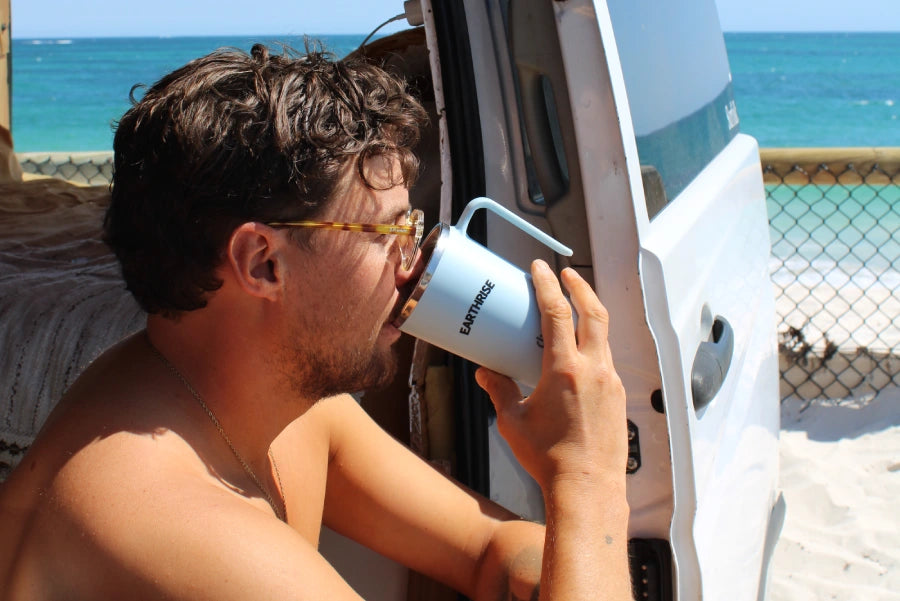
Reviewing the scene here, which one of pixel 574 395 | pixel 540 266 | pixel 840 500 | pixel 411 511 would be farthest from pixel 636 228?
pixel 840 500

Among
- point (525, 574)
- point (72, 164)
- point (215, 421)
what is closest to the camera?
point (215, 421)

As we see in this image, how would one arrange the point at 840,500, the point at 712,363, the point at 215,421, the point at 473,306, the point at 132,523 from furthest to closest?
the point at 840,500
the point at 712,363
the point at 215,421
the point at 473,306
the point at 132,523

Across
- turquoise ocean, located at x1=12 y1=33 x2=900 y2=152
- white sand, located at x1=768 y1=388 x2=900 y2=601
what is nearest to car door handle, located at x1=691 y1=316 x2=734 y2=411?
white sand, located at x1=768 y1=388 x2=900 y2=601

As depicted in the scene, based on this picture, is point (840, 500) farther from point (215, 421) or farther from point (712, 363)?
point (215, 421)

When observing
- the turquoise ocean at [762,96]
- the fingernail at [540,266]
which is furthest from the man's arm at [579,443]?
the turquoise ocean at [762,96]

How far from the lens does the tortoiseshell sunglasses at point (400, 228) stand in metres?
1.43

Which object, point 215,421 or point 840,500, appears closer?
point 215,421

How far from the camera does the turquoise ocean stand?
27000mm

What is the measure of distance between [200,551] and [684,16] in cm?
172

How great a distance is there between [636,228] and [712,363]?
1.12ft

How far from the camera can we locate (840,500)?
3.70m

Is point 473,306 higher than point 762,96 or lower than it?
higher

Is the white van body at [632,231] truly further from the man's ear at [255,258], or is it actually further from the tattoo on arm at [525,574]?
the man's ear at [255,258]

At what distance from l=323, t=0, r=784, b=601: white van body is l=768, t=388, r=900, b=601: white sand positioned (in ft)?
4.31
